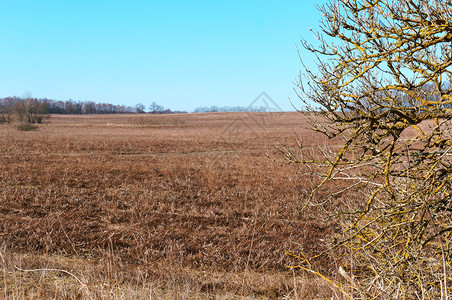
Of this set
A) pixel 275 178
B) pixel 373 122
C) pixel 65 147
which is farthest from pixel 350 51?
pixel 65 147

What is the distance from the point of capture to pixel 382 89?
3.93 metres

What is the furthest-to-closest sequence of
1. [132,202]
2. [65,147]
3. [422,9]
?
[65,147]
[132,202]
[422,9]

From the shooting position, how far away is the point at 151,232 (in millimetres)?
8445

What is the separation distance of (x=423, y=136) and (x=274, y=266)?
13.1ft

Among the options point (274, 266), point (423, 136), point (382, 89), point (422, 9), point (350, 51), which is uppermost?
point (422, 9)

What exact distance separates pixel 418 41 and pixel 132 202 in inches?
362

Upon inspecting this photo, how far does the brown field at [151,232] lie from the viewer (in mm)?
5402

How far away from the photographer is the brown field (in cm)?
540

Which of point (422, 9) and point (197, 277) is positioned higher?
point (422, 9)

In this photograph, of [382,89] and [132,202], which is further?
[132,202]

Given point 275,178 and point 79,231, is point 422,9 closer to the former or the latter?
point 79,231

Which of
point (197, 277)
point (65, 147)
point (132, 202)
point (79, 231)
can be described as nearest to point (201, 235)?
point (197, 277)

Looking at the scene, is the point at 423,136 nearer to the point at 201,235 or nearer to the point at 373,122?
the point at 373,122

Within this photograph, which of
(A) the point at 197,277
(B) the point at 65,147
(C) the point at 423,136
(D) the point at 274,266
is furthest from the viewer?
(B) the point at 65,147
